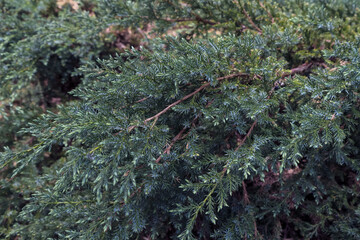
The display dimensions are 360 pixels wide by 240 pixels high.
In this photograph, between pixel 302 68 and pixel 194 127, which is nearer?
pixel 194 127

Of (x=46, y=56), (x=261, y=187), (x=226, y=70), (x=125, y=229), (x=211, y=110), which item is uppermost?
(x=226, y=70)

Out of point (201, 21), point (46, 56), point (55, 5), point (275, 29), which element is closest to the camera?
point (275, 29)

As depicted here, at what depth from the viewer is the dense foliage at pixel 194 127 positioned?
60.6 inches

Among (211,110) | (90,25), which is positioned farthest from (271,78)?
(90,25)

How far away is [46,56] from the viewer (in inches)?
112

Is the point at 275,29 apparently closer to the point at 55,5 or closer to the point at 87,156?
the point at 87,156

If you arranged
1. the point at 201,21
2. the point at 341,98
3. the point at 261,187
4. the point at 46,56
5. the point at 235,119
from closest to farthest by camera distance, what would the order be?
the point at 235,119, the point at 341,98, the point at 261,187, the point at 201,21, the point at 46,56

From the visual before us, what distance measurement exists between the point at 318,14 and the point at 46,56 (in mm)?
2565

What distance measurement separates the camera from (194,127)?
1754 mm

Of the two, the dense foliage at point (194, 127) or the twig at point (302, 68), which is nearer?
the dense foliage at point (194, 127)

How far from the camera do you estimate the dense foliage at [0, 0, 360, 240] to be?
1.54m

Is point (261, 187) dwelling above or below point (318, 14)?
below

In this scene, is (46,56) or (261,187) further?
(46,56)

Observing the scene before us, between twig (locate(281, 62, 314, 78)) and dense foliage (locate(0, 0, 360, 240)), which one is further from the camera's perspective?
twig (locate(281, 62, 314, 78))
